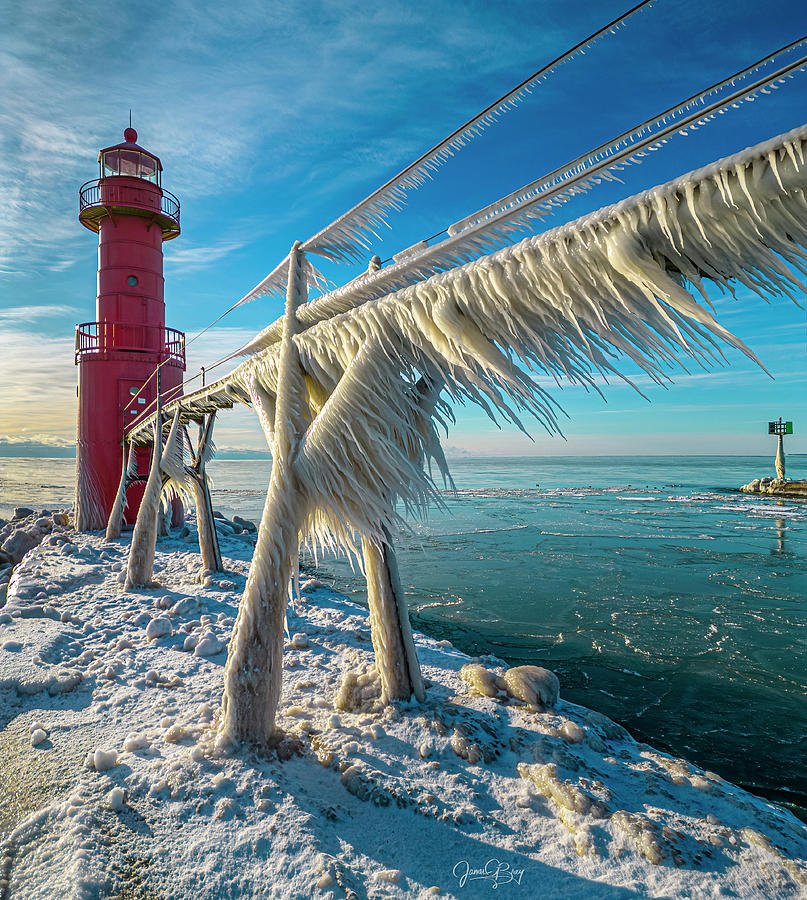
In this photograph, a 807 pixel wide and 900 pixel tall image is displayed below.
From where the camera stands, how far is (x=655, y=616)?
9.33 meters

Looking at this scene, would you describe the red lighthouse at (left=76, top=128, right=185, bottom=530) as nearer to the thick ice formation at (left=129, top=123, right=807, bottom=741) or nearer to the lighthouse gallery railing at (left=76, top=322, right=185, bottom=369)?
the lighthouse gallery railing at (left=76, top=322, right=185, bottom=369)

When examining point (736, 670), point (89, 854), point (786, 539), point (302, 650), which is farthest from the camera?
point (786, 539)

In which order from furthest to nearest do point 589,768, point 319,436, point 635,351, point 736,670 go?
point 736,670
point 589,768
point 319,436
point 635,351

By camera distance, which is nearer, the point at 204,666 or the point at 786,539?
the point at 204,666

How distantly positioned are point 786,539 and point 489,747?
1739 cm

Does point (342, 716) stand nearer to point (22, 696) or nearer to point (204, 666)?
point (204, 666)

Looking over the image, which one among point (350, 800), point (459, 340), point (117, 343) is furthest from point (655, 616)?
point (117, 343)

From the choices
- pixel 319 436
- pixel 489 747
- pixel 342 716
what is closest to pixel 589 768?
pixel 489 747

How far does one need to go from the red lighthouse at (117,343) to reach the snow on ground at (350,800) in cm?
1072

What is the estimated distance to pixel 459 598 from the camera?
34.2ft

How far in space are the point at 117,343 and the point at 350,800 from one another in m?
15.6

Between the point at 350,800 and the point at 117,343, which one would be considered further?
the point at 117,343

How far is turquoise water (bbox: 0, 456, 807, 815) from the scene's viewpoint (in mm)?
5637

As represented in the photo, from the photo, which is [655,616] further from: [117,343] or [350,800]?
[117,343]
